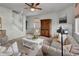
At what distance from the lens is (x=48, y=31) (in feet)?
6.11

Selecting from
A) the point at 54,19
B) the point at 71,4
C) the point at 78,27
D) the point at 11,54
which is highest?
the point at 71,4

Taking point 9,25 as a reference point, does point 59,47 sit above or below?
below

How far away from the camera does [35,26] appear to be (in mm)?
1876

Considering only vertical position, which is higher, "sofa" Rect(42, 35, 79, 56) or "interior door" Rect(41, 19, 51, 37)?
"interior door" Rect(41, 19, 51, 37)

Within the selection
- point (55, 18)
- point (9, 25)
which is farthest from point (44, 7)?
point (9, 25)

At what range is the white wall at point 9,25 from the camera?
1.79m

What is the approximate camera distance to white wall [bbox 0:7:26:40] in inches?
70.5

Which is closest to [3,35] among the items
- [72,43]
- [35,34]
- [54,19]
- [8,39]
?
[8,39]

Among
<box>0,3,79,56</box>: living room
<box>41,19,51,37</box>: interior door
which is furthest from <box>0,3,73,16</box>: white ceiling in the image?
<box>41,19,51,37</box>: interior door

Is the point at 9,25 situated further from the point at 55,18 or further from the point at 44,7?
the point at 55,18

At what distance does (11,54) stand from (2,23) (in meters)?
0.47

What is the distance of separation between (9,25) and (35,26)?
0.38 meters

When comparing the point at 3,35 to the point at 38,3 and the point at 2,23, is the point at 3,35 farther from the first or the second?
the point at 38,3

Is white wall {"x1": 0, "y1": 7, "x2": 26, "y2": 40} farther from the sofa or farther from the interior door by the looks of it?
the sofa
